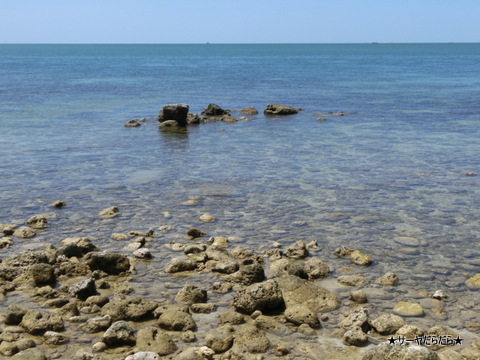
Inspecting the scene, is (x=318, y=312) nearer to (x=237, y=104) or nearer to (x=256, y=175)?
(x=256, y=175)

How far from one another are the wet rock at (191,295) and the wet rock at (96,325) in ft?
6.62

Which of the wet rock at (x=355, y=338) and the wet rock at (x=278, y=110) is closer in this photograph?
the wet rock at (x=355, y=338)

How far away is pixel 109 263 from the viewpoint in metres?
16.5

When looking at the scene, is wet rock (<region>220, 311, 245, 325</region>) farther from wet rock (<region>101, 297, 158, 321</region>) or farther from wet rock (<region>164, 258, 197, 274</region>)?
wet rock (<region>164, 258, 197, 274</region>)

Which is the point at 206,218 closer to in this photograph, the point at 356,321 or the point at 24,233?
the point at 24,233

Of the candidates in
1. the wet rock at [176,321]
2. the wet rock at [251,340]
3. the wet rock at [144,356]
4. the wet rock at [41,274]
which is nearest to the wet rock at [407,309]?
the wet rock at [251,340]

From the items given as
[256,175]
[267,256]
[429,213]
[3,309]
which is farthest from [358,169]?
[3,309]

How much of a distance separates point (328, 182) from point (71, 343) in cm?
1636

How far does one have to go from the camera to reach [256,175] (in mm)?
28094

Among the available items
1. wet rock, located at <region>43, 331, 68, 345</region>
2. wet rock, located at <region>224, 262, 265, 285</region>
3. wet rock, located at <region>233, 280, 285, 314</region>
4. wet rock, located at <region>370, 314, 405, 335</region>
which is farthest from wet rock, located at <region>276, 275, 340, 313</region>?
wet rock, located at <region>43, 331, 68, 345</region>

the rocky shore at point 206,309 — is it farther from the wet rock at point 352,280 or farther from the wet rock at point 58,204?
the wet rock at point 58,204

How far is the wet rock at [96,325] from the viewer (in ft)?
43.1

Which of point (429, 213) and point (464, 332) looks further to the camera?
point (429, 213)

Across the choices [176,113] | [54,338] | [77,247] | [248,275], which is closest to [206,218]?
[77,247]
